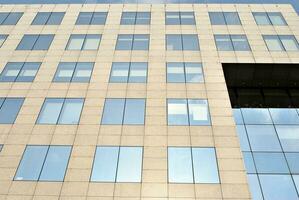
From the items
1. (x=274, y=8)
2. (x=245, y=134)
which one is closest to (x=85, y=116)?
(x=245, y=134)

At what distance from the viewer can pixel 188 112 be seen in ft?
91.3

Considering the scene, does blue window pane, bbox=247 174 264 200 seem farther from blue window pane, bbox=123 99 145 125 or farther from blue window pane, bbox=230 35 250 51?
blue window pane, bbox=230 35 250 51

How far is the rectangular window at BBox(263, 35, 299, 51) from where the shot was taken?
34031mm

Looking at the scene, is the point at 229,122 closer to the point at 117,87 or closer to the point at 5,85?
the point at 117,87

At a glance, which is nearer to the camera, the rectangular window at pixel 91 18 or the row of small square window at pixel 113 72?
the row of small square window at pixel 113 72

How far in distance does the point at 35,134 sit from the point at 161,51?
14.8 m

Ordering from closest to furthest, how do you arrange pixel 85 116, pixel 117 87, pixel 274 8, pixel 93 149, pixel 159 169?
pixel 159 169 → pixel 93 149 → pixel 85 116 → pixel 117 87 → pixel 274 8

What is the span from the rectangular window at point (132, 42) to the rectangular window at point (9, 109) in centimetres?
1120

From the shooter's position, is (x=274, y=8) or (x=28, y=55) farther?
(x=274, y=8)

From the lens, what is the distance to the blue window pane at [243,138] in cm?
2728

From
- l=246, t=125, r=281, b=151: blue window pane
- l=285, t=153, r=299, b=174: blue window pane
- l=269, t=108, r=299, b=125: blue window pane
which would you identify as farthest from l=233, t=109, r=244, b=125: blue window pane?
l=285, t=153, r=299, b=174: blue window pane

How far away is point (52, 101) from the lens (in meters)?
29.2

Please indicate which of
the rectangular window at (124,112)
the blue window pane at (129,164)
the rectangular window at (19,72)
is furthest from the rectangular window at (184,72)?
the rectangular window at (19,72)

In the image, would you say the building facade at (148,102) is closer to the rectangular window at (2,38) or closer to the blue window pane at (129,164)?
the blue window pane at (129,164)
